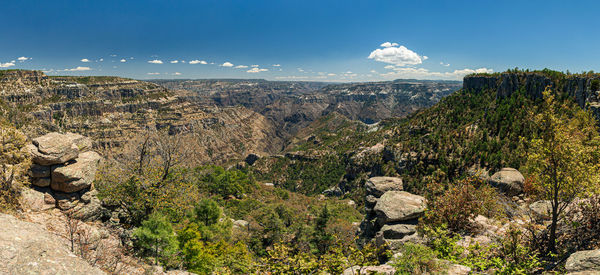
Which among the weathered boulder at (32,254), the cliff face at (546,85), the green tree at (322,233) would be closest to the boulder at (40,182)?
the weathered boulder at (32,254)

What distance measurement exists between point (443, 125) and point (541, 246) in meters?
93.4

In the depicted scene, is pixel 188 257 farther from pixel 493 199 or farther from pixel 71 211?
pixel 493 199

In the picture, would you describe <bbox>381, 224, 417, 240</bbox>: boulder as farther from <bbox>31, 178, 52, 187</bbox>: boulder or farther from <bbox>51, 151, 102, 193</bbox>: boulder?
<bbox>31, 178, 52, 187</bbox>: boulder

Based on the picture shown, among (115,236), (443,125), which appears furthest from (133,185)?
(443,125)

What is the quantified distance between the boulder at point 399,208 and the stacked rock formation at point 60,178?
76.3ft

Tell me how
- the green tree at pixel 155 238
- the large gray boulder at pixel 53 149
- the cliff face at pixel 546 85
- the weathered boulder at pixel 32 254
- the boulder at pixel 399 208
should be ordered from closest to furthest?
the weathered boulder at pixel 32 254, the large gray boulder at pixel 53 149, the green tree at pixel 155 238, the boulder at pixel 399 208, the cliff face at pixel 546 85

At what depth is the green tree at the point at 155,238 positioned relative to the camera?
1586 cm

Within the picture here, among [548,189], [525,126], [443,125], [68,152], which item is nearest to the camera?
[548,189]

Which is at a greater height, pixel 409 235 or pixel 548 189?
pixel 548 189

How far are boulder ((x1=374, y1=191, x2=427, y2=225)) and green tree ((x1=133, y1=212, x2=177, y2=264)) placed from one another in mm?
17364

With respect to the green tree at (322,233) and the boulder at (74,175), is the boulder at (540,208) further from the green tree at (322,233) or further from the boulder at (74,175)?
the boulder at (74,175)

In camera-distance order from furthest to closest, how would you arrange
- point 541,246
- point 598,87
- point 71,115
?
point 71,115
point 598,87
point 541,246

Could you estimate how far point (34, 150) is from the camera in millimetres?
15680

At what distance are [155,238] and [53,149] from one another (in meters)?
8.92
